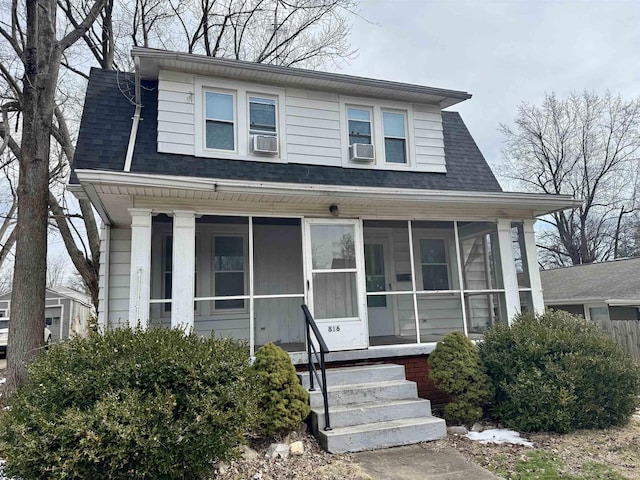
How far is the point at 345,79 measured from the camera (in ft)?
24.9

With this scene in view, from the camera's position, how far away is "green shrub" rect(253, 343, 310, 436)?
4.46 m

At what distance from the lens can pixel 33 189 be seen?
6500 millimetres

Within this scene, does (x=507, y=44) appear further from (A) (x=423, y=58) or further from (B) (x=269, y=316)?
(B) (x=269, y=316)

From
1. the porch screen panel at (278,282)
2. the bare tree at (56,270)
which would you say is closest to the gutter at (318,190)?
the porch screen panel at (278,282)

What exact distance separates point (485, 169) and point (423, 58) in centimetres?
472

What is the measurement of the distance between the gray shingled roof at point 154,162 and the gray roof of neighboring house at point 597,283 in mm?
9525

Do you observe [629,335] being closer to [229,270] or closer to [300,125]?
[300,125]

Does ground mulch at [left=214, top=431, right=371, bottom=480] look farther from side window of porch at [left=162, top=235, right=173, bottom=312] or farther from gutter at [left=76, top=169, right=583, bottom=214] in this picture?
side window of porch at [left=162, top=235, right=173, bottom=312]

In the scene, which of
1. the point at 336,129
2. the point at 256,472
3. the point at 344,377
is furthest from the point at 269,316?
the point at 256,472

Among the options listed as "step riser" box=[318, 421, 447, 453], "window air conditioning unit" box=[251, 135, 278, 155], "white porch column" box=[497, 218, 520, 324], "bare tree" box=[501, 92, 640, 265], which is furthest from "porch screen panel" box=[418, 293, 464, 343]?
"bare tree" box=[501, 92, 640, 265]

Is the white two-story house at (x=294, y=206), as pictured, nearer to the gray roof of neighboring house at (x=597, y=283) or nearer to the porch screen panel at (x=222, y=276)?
the porch screen panel at (x=222, y=276)

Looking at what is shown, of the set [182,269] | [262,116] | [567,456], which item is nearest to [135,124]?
[262,116]

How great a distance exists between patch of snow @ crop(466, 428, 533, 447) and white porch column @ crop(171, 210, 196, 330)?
3.81 m

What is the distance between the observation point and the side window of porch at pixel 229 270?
808cm
